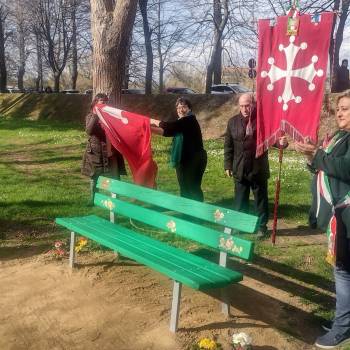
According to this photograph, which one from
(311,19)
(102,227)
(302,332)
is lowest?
(302,332)

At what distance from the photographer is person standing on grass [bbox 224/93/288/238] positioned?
577cm

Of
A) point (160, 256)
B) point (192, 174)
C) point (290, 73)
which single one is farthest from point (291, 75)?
point (160, 256)

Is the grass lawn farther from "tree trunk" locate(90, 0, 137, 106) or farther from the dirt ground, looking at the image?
"tree trunk" locate(90, 0, 137, 106)

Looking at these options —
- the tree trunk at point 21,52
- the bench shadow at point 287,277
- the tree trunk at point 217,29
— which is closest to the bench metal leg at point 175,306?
the bench shadow at point 287,277

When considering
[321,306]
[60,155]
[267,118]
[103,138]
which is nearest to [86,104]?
[60,155]

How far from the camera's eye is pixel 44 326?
12.4ft

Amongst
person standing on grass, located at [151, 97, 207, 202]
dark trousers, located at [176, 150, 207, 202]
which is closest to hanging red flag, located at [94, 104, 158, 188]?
person standing on grass, located at [151, 97, 207, 202]

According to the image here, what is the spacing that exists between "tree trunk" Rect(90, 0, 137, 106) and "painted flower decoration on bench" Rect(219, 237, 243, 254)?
195 inches

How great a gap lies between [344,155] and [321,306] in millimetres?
1658

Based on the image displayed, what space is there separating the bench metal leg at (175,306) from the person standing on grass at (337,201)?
3.41 feet

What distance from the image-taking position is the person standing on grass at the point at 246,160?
227 inches

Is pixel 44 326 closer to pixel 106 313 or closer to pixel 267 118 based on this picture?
pixel 106 313

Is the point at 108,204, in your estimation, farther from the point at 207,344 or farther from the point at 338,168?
the point at 338,168

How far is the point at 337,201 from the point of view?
11.1ft
